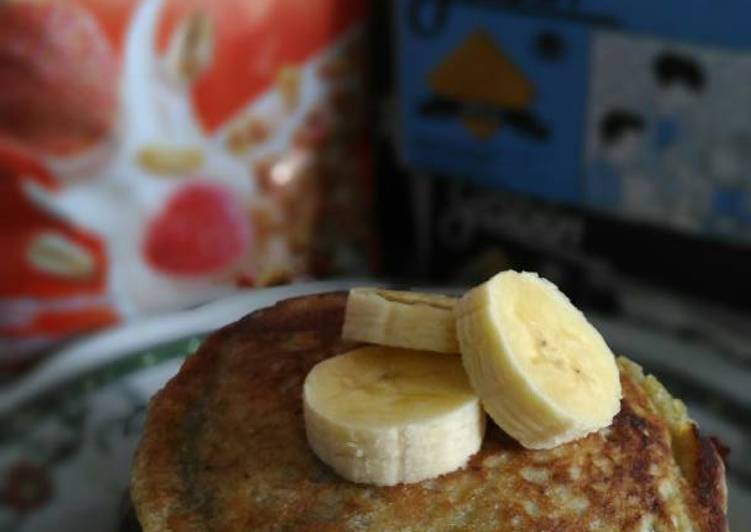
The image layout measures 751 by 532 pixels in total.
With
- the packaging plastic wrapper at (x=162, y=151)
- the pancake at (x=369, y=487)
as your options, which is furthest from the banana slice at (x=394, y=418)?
the packaging plastic wrapper at (x=162, y=151)

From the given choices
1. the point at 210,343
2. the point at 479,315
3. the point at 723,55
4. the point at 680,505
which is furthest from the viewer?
the point at 723,55

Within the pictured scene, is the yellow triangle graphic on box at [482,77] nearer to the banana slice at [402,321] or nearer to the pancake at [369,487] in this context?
the pancake at [369,487]

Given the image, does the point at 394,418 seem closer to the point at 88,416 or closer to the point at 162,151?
the point at 88,416

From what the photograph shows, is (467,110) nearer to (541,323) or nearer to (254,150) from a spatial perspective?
(254,150)

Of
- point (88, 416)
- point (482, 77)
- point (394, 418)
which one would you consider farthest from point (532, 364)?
point (482, 77)

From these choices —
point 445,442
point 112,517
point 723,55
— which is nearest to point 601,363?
point 445,442

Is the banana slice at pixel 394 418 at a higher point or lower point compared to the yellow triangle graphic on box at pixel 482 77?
lower

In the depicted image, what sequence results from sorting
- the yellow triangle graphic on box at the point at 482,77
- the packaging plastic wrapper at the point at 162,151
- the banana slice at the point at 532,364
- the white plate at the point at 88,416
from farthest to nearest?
the yellow triangle graphic on box at the point at 482,77
the packaging plastic wrapper at the point at 162,151
the white plate at the point at 88,416
the banana slice at the point at 532,364
